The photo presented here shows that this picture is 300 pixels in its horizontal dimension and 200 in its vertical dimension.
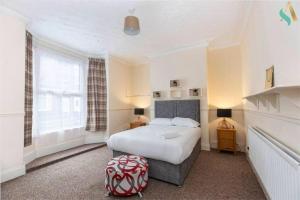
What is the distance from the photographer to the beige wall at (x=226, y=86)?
3847 millimetres

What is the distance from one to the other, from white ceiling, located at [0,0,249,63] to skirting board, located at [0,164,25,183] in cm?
267

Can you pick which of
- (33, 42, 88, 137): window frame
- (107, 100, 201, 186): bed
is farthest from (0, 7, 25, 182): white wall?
(107, 100, 201, 186): bed

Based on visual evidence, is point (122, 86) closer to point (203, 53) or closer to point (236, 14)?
point (203, 53)

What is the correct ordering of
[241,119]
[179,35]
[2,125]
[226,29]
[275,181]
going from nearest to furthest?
[275,181] → [2,125] → [226,29] → [179,35] → [241,119]

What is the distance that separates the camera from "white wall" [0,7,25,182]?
241cm

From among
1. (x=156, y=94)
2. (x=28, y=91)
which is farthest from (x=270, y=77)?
(x=28, y=91)

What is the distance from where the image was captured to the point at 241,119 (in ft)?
12.5

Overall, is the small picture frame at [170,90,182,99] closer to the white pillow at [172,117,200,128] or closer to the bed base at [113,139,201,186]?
the white pillow at [172,117,200,128]

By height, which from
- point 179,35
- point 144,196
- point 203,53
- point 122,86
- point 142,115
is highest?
point 179,35

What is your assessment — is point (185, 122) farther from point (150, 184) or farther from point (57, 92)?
point (57, 92)

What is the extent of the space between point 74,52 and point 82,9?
210 cm

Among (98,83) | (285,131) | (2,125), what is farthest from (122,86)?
(285,131)

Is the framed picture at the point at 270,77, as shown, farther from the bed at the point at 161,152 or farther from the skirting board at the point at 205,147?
the skirting board at the point at 205,147

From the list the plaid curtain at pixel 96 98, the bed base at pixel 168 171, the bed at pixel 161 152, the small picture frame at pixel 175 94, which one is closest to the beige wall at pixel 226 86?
the small picture frame at pixel 175 94
